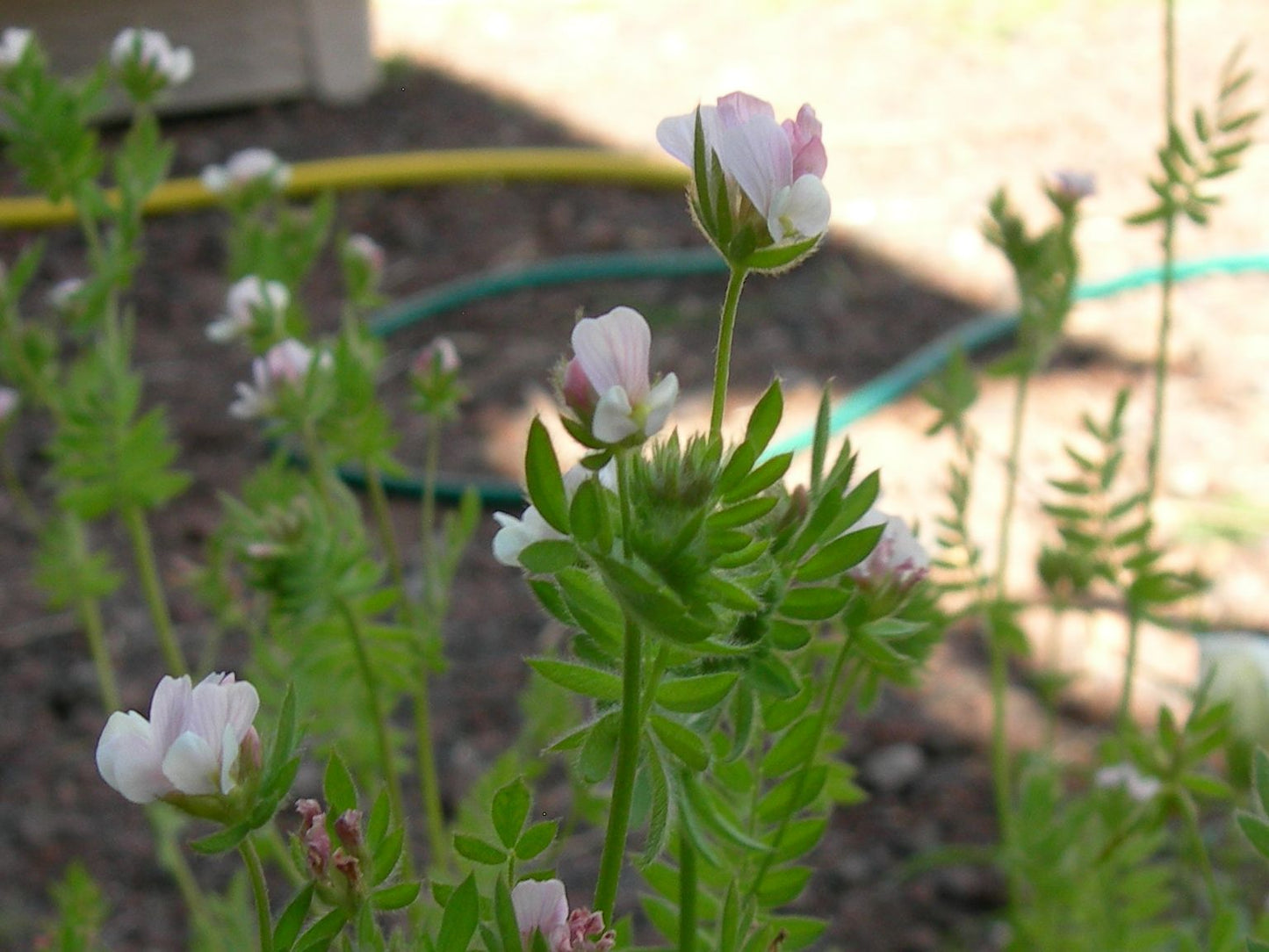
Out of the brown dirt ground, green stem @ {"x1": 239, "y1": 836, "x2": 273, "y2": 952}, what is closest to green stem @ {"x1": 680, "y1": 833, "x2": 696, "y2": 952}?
green stem @ {"x1": 239, "y1": 836, "x2": 273, "y2": 952}

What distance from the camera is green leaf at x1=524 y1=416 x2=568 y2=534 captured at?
35 centimetres

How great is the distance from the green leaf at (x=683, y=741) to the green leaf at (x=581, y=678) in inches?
0.6

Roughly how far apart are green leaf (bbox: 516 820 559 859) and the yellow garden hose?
6.92 ft

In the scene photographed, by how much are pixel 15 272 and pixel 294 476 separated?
22 cm

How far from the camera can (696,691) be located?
1.30 ft

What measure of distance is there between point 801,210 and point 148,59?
0.65m

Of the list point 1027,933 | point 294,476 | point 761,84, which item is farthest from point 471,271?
point 1027,933

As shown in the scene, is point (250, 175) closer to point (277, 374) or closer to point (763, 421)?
point (277, 374)

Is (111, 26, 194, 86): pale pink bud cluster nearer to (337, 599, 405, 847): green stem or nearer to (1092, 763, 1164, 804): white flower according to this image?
(337, 599, 405, 847): green stem

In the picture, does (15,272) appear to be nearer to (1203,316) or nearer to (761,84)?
(1203,316)

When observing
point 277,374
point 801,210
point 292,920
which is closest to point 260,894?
point 292,920

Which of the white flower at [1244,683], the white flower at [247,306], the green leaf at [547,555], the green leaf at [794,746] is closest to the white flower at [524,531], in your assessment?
the green leaf at [547,555]

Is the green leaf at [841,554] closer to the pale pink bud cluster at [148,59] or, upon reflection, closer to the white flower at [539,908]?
the white flower at [539,908]

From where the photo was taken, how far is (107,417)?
2.92 feet
